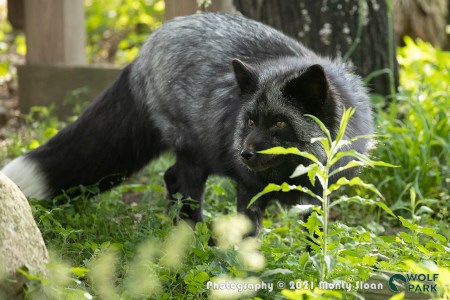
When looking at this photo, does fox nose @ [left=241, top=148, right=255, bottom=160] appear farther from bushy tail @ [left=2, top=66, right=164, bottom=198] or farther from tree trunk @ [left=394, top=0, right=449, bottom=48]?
tree trunk @ [left=394, top=0, right=449, bottom=48]

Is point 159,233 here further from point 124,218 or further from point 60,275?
point 60,275

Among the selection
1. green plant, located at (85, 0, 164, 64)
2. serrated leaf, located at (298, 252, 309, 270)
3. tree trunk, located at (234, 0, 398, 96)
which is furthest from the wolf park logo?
green plant, located at (85, 0, 164, 64)

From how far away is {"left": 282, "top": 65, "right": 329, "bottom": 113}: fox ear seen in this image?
409 centimetres

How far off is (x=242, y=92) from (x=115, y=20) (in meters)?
7.57

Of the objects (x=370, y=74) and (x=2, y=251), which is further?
(x=370, y=74)

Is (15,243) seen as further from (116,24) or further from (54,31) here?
(116,24)

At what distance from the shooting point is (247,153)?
4.07 meters

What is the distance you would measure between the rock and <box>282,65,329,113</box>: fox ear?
1.68 m

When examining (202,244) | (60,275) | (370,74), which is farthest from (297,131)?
(370,74)

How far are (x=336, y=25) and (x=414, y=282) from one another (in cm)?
411

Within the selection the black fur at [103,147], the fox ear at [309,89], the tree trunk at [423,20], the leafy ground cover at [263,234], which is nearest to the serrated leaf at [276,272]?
the leafy ground cover at [263,234]

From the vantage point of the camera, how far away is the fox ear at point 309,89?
4.09 m

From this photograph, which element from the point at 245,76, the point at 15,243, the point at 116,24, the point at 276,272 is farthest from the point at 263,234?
the point at 116,24

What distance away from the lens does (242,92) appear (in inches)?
179
